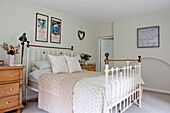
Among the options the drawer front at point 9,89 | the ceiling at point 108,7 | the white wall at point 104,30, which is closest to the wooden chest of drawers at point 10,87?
the drawer front at point 9,89

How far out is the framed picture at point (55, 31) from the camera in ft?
12.0

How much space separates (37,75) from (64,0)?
73.5 inches

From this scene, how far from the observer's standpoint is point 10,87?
218 centimetres

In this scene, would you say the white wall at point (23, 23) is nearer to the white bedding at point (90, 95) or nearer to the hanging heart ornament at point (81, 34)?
the hanging heart ornament at point (81, 34)

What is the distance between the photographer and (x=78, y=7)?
3.41m

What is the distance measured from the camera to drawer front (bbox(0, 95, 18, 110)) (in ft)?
6.77

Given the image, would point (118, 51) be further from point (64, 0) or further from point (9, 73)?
point (9, 73)

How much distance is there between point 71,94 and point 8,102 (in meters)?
1.16

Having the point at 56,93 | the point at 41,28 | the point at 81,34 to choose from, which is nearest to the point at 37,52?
the point at 41,28

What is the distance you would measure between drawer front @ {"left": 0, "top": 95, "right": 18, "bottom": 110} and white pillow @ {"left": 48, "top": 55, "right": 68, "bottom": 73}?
0.86 meters

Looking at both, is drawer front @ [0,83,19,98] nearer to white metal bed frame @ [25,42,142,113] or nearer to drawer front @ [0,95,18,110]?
drawer front @ [0,95,18,110]

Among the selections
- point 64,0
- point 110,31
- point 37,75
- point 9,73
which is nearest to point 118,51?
point 110,31

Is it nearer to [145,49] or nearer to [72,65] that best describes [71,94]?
[72,65]

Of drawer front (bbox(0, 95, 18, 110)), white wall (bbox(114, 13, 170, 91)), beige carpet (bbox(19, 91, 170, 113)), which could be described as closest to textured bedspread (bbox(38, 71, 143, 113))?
beige carpet (bbox(19, 91, 170, 113))
